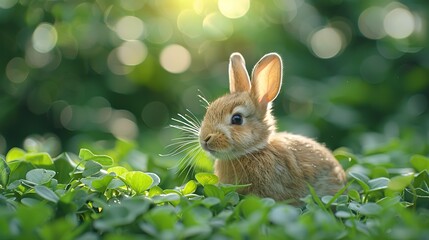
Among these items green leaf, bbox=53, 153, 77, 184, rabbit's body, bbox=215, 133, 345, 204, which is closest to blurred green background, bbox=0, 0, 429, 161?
rabbit's body, bbox=215, 133, 345, 204

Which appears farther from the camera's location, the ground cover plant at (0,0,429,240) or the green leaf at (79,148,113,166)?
the ground cover plant at (0,0,429,240)

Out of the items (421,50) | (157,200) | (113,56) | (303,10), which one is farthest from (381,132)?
(157,200)

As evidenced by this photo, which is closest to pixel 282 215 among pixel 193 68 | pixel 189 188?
pixel 189 188

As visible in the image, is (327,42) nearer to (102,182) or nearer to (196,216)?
(102,182)

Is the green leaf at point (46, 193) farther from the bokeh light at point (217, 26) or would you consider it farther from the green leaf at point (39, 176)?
the bokeh light at point (217, 26)

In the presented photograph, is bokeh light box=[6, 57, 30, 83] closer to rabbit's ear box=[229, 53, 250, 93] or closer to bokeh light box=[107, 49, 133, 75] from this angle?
bokeh light box=[107, 49, 133, 75]

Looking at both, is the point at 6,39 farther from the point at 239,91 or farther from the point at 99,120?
the point at 239,91

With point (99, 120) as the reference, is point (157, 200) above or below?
above

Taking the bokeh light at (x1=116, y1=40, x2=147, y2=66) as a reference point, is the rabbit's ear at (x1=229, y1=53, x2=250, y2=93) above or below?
above
